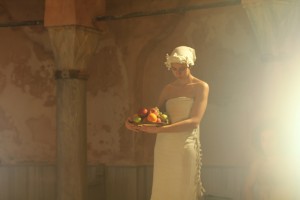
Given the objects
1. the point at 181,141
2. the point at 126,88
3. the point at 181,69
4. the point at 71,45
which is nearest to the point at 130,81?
the point at 126,88

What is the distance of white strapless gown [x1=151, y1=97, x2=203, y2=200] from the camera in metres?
4.77

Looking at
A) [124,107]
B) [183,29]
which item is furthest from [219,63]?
[124,107]

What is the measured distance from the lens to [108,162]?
942cm

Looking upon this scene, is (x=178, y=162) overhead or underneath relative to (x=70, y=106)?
underneath

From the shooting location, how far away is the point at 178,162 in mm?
4773

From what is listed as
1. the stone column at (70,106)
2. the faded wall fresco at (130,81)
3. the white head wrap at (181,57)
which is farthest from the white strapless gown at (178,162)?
the faded wall fresco at (130,81)

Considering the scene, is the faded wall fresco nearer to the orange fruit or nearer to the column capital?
the column capital

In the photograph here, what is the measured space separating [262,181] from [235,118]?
3187 millimetres

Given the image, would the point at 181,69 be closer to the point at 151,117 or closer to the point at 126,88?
the point at 151,117

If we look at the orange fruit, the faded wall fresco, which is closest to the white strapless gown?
the orange fruit

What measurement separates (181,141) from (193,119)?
0.77 feet

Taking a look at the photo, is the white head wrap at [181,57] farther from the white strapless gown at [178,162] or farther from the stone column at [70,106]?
the stone column at [70,106]

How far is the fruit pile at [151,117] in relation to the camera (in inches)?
186

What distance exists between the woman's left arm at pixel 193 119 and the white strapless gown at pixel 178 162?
64mm
